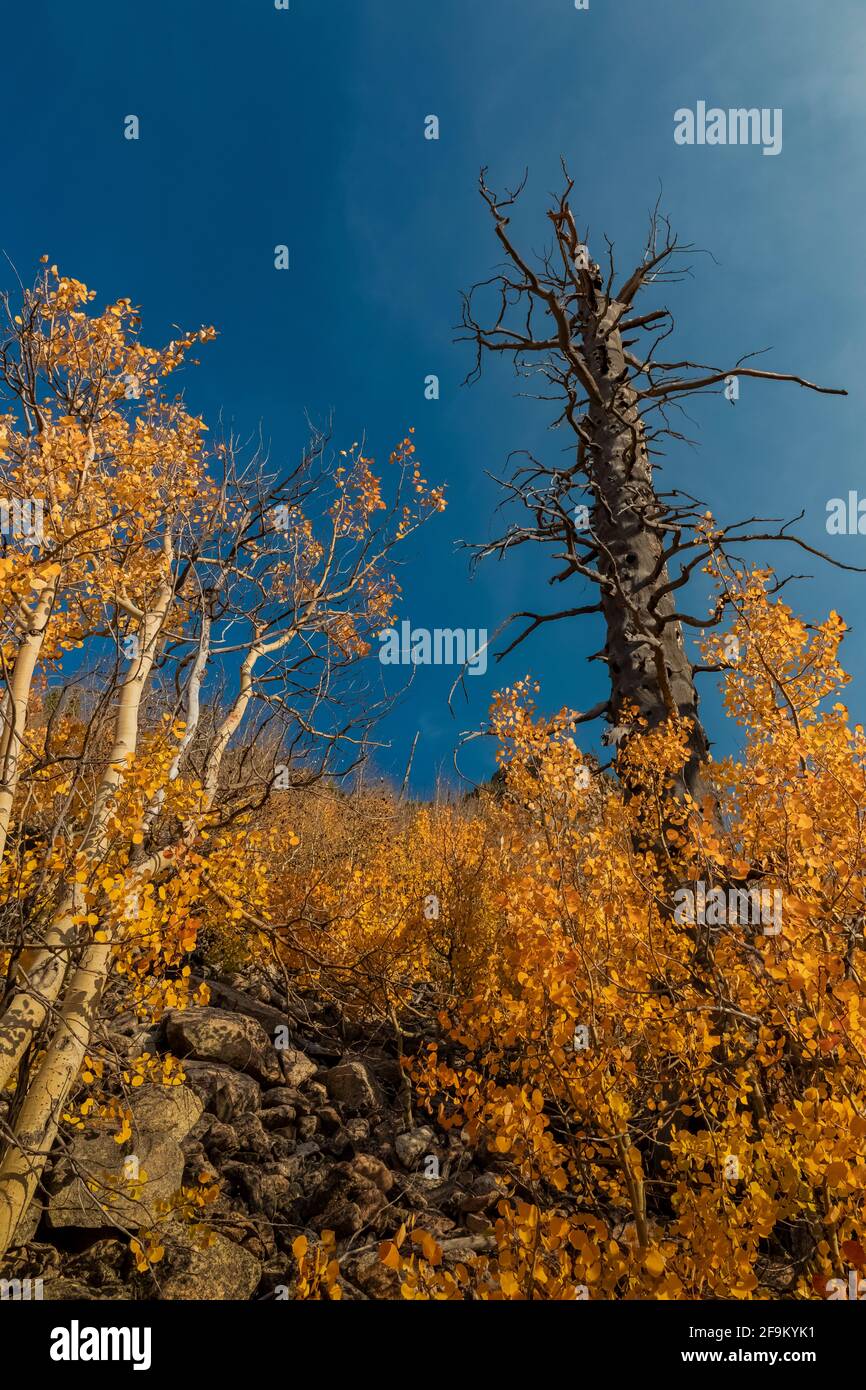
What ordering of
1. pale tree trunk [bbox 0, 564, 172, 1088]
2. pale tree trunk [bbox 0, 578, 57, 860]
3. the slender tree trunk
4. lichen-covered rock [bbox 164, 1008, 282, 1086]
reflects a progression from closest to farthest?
pale tree trunk [bbox 0, 564, 172, 1088] → pale tree trunk [bbox 0, 578, 57, 860] → the slender tree trunk → lichen-covered rock [bbox 164, 1008, 282, 1086]

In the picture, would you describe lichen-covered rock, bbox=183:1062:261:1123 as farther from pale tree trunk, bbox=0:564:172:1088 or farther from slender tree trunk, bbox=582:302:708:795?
slender tree trunk, bbox=582:302:708:795

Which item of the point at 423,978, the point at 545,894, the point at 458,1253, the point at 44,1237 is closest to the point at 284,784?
the point at 545,894

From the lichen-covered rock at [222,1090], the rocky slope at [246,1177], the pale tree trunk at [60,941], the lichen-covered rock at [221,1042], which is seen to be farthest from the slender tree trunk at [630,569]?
the lichen-covered rock at [221,1042]

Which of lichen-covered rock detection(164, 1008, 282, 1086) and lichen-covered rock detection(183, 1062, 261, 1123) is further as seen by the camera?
lichen-covered rock detection(164, 1008, 282, 1086)

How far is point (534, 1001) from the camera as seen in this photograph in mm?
3812

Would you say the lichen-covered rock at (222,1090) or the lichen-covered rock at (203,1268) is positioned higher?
the lichen-covered rock at (222,1090)

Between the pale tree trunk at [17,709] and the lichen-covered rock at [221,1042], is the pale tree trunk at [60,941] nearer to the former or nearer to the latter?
the pale tree trunk at [17,709]

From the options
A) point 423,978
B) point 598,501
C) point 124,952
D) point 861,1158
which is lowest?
point 423,978

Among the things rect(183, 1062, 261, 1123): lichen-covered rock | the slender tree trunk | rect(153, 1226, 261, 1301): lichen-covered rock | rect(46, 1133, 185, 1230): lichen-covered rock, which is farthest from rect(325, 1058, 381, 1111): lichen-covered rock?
the slender tree trunk

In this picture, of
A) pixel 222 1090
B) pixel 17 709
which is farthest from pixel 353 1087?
pixel 17 709

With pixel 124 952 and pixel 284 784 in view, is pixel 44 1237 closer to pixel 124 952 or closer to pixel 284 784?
pixel 124 952

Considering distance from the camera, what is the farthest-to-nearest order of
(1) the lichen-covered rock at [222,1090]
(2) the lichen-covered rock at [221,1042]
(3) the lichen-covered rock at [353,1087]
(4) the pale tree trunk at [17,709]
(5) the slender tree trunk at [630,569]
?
1. (3) the lichen-covered rock at [353,1087]
2. (2) the lichen-covered rock at [221,1042]
3. (5) the slender tree trunk at [630,569]
4. (1) the lichen-covered rock at [222,1090]
5. (4) the pale tree trunk at [17,709]

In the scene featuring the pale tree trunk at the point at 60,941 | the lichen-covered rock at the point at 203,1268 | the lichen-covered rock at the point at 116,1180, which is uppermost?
the pale tree trunk at the point at 60,941
